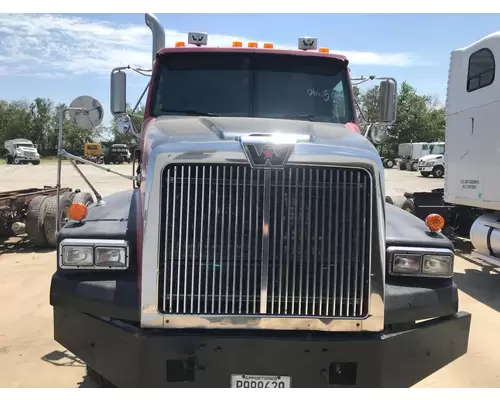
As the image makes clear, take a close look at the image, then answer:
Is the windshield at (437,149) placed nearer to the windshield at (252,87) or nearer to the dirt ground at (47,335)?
the dirt ground at (47,335)

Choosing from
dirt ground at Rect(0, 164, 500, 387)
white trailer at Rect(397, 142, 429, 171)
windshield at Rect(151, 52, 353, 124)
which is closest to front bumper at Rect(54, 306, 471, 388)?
dirt ground at Rect(0, 164, 500, 387)

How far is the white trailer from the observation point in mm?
42062

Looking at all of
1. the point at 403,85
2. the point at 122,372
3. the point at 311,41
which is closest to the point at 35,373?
the point at 122,372

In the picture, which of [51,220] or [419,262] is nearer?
[419,262]

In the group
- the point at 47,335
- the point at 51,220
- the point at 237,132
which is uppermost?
the point at 237,132

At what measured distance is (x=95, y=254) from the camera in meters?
3.50

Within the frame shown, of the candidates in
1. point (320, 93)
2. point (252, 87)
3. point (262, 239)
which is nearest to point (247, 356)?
point (262, 239)

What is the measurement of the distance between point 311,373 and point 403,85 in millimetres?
60003

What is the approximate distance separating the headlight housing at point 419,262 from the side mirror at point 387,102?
237cm

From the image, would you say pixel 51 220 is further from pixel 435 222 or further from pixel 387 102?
pixel 435 222

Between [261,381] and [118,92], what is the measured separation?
11.3 ft

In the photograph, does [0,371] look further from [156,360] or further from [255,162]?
[255,162]

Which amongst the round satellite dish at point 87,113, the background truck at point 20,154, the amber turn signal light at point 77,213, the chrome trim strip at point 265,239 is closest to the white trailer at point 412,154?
the background truck at point 20,154

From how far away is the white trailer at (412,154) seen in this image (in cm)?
4206
